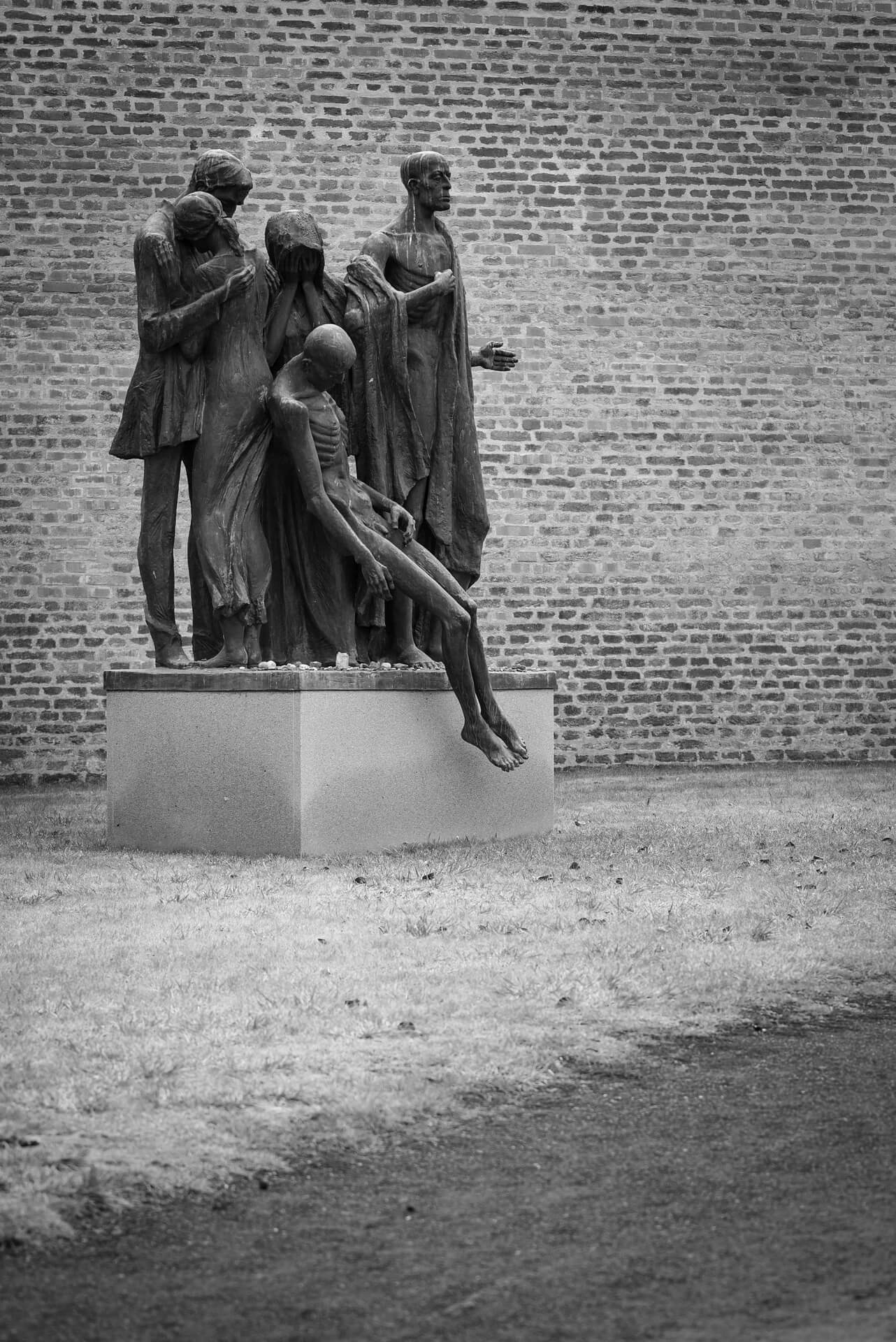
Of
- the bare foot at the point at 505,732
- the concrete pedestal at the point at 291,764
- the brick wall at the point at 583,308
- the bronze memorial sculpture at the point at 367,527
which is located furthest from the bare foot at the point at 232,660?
the brick wall at the point at 583,308

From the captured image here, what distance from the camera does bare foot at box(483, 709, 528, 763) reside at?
6.81m

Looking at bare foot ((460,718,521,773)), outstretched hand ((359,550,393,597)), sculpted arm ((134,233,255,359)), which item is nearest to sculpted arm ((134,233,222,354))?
sculpted arm ((134,233,255,359))

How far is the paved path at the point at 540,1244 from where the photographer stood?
2023 millimetres

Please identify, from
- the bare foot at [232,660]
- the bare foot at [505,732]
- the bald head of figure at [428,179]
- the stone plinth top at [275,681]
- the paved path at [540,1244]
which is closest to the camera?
the paved path at [540,1244]

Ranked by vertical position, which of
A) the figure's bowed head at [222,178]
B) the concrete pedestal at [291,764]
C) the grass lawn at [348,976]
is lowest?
the grass lawn at [348,976]

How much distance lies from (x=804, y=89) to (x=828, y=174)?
0.70 metres

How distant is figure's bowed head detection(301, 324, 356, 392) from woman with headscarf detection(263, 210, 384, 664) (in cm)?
26

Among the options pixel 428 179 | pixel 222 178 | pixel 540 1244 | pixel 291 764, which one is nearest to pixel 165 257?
pixel 222 178

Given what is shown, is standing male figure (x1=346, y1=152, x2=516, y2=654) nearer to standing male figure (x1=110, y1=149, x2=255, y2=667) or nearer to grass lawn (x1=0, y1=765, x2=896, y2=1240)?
standing male figure (x1=110, y1=149, x2=255, y2=667)

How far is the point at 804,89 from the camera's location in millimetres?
13633

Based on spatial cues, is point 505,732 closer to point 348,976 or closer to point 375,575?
point 375,575

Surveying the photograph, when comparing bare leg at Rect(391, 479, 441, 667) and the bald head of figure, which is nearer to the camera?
bare leg at Rect(391, 479, 441, 667)

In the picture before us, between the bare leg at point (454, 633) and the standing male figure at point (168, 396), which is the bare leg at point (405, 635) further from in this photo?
the standing male figure at point (168, 396)

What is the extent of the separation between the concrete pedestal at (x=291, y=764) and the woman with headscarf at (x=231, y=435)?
1.17ft
